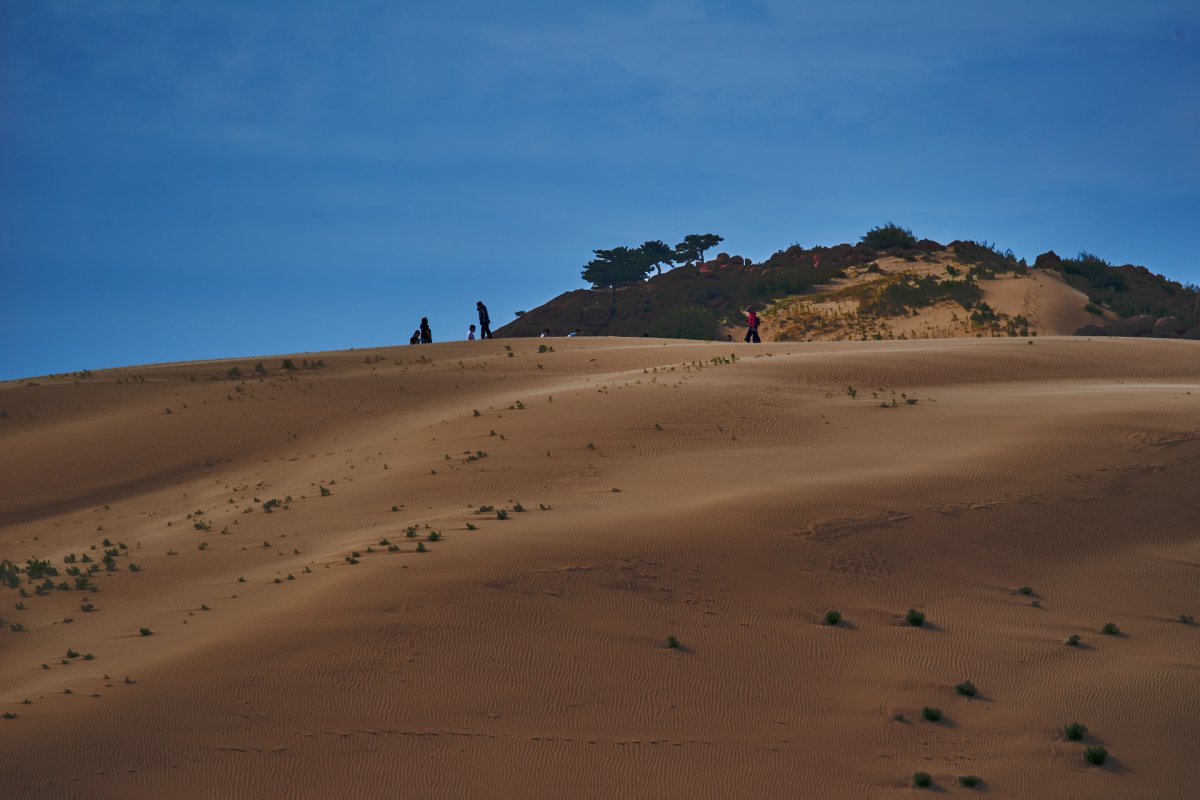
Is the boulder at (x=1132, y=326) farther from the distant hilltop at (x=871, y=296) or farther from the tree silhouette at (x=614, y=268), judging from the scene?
the tree silhouette at (x=614, y=268)

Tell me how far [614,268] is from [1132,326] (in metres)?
44.7

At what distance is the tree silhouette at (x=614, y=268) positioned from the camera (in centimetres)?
8725

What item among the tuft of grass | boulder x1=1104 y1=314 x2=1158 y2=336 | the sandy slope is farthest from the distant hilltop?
the tuft of grass

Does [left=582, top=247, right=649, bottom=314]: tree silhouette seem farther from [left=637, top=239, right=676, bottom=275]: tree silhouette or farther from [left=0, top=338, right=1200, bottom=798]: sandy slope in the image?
[left=0, top=338, right=1200, bottom=798]: sandy slope

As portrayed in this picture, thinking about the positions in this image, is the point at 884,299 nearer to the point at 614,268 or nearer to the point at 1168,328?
the point at 1168,328

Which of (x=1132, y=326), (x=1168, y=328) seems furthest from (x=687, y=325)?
(x=1168, y=328)

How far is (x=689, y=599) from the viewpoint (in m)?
11.3

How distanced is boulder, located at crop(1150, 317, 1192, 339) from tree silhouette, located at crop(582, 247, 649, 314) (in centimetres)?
4476

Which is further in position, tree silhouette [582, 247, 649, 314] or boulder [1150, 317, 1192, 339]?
tree silhouette [582, 247, 649, 314]

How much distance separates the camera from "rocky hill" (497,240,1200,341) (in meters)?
53.8

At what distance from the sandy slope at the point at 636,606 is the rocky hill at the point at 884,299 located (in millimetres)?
32133

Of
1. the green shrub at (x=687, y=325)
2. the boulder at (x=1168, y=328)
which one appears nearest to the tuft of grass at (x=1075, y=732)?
the boulder at (x=1168, y=328)

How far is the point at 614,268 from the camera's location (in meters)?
87.2

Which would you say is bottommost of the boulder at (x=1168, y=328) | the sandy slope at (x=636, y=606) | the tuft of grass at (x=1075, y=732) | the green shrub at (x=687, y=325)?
the tuft of grass at (x=1075, y=732)
